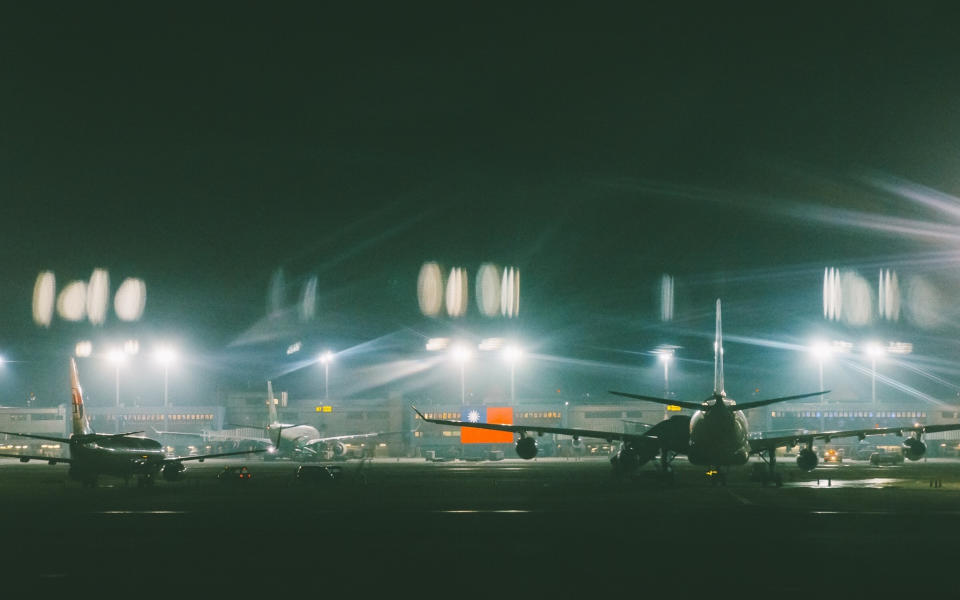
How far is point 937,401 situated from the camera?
14338cm

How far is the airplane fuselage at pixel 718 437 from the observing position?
53.5 m

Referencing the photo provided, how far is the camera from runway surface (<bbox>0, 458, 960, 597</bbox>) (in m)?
21.0

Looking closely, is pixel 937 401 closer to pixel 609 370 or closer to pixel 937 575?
pixel 609 370

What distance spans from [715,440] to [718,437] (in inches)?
9.6

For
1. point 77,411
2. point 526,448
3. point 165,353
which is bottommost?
point 526,448

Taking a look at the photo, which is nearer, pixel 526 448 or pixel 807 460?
pixel 807 460

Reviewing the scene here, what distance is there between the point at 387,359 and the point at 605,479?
343 ft

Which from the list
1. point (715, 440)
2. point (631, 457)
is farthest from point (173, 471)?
point (715, 440)

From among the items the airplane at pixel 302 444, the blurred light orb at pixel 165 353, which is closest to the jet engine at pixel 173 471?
the airplane at pixel 302 444

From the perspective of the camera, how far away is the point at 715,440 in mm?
53562

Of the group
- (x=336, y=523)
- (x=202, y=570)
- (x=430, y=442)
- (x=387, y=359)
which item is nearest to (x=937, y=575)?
(x=202, y=570)

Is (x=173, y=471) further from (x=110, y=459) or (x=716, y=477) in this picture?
(x=716, y=477)

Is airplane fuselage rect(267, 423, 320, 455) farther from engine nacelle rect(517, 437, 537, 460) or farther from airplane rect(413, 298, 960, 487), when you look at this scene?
engine nacelle rect(517, 437, 537, 460)

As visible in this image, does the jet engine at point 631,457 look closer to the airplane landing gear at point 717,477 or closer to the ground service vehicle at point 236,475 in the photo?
the airplane landing gear at point 717,477
